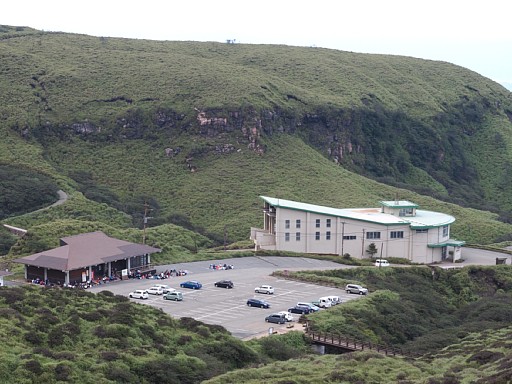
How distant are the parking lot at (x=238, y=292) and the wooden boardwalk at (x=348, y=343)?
236cm

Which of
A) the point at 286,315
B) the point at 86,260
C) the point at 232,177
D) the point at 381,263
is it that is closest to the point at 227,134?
the point at 232,177

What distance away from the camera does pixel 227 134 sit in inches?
4759

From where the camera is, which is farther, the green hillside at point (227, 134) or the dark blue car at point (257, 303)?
the green hillside at point (227, 134)

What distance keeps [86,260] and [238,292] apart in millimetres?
9381

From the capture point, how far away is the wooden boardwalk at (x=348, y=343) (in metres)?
45.0

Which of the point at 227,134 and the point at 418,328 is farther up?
the point at 227,134

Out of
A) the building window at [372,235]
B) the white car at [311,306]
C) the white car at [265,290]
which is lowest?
the white car at [265,290]

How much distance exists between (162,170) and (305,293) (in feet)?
201

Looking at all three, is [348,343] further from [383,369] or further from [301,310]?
[383,369]

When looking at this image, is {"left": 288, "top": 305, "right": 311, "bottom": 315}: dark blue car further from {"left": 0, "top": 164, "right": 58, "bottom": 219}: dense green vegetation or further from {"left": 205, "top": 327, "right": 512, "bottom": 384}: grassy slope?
{"left": 0, "top": 164, "right": 58, "bottom": 219}: dense green vegetation

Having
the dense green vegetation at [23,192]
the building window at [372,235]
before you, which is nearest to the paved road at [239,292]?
the building window at [372,235]

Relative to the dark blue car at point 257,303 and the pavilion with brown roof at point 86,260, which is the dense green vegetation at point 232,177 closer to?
the dark blue car at point 257,303

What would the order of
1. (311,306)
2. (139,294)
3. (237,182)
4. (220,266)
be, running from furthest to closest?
(237,182), (220,266), (139,294), (311,306)

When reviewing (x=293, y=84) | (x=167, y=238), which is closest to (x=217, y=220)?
(x=167, y=238)
